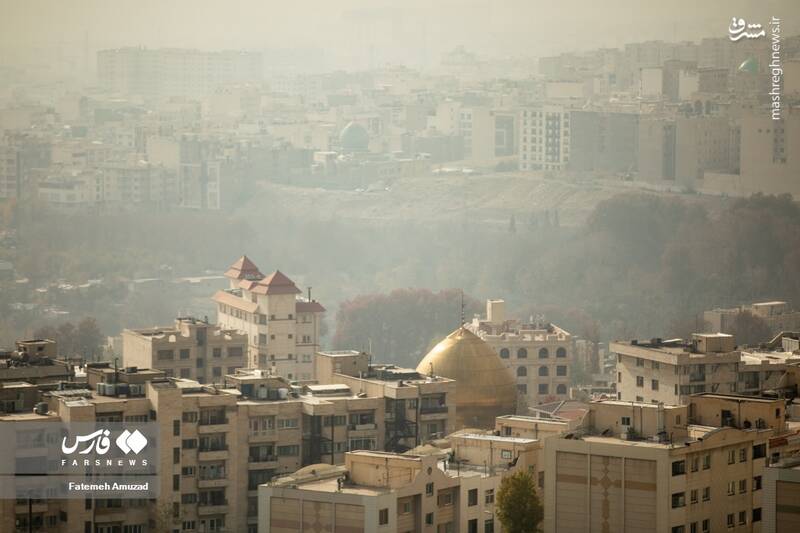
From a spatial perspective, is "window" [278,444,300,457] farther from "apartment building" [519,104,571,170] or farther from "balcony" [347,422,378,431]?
"apartment building" [519,104,571,170]

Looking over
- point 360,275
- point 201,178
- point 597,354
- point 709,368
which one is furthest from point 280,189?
point 709,368

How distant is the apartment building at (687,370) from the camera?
2870cm

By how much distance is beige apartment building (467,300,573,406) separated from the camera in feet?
118

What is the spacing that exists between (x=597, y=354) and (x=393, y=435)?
1722cm

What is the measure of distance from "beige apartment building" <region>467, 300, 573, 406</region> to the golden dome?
20.3 feet

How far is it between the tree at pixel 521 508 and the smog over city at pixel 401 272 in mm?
25

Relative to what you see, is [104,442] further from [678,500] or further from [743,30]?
[743,30]

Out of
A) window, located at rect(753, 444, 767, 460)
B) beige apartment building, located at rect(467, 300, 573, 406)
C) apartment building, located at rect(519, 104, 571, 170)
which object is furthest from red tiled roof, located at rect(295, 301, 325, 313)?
apartment building, located at rect(519, 104, 571, 170)

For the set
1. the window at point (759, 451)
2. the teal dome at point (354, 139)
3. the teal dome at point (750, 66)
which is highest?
the teal dome at point (750, 66)

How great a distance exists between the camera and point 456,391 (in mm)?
28484

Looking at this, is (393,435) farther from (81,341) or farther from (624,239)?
(624,239)

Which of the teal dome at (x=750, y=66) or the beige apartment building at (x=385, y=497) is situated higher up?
the teal dome at (x=750, y=66)

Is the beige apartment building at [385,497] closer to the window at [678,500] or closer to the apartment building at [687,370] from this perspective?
the window at [678,500]

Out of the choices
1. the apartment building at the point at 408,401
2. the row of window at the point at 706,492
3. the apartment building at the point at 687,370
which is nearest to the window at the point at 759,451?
the row of window at the point at 706,492
